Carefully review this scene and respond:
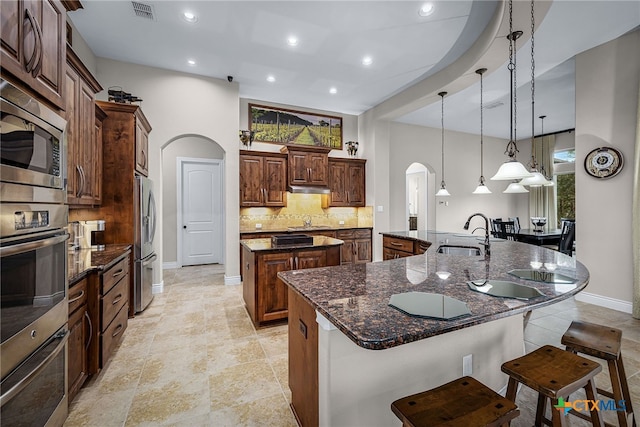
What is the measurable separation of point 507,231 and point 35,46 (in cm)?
692

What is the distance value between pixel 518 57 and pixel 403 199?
140 inches

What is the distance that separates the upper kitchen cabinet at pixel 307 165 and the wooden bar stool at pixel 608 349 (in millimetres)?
4463

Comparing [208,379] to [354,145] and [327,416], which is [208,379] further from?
[354,145]

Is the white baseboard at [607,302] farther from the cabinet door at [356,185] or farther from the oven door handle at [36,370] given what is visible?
the oven door handle at [36,370]

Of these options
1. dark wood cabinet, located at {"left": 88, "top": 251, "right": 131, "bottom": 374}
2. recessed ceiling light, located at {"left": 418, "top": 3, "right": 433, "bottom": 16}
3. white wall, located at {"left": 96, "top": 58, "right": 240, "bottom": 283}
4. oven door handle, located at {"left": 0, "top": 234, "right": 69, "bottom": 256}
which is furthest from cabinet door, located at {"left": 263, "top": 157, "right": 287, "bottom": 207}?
oven door handle, located at {"left": 0, "top": 234, "right": 69, "bottom": 256}

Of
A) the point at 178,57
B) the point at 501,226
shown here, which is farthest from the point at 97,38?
the point at 501,226

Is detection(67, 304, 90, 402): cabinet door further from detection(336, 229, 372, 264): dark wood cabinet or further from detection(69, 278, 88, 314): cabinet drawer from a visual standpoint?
detection(336, 229, 372, 264): dark wood cabinet

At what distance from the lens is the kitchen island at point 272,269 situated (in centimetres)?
298

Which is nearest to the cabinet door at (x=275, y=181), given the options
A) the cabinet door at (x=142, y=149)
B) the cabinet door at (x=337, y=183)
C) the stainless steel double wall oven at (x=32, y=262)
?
the cabinet door at (x=337, y=183)

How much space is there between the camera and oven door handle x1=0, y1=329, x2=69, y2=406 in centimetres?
106

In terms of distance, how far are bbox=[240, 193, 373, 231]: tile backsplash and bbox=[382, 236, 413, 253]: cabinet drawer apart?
1998mm

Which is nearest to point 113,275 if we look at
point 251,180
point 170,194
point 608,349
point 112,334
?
point 112,334

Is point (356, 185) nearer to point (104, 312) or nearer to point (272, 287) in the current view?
point (272, 287)

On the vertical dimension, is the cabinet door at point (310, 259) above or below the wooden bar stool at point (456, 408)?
above
